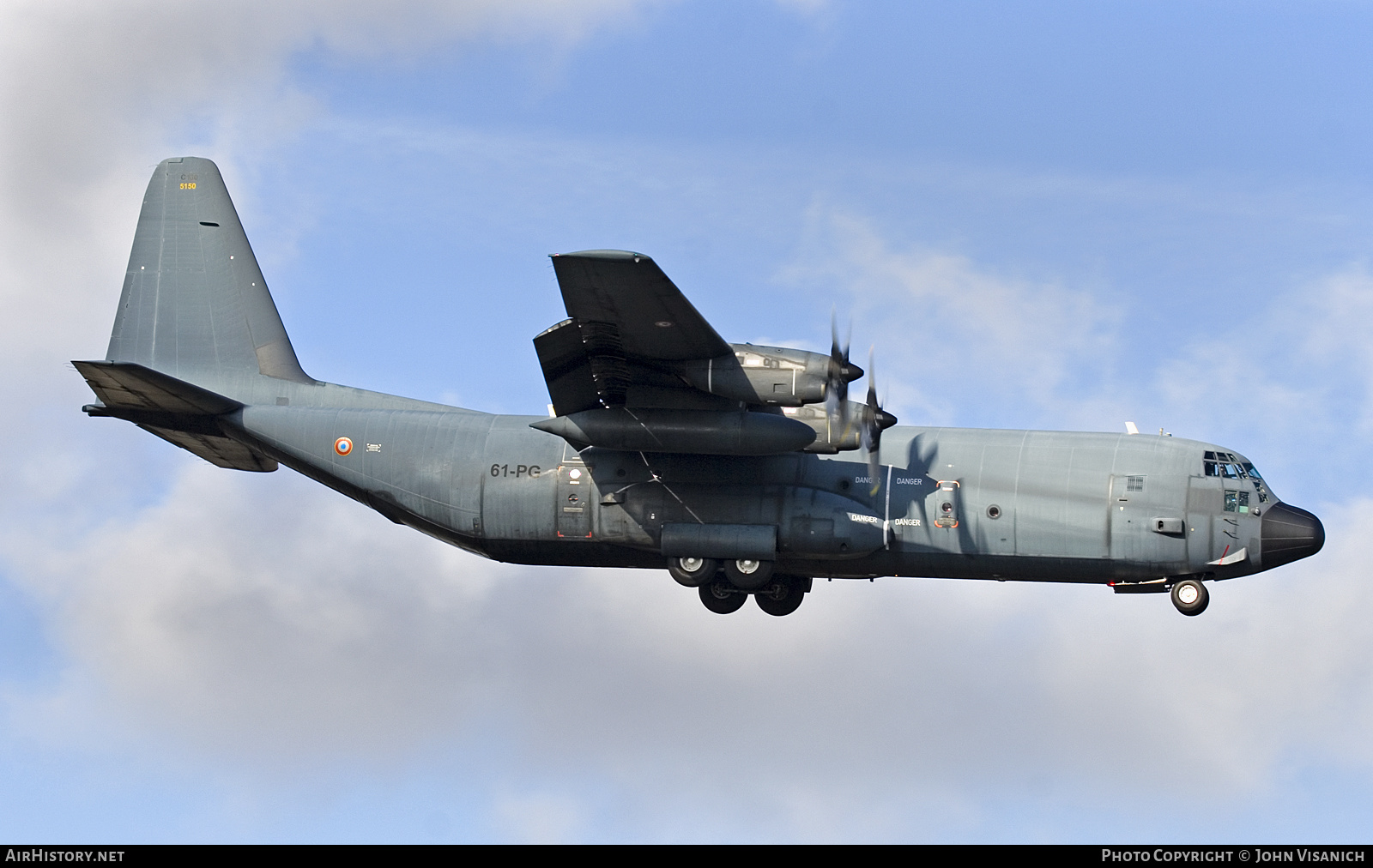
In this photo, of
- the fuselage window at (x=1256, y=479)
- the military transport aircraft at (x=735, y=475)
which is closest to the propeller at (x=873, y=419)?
the military transport aircraft at (x=735, y=475)

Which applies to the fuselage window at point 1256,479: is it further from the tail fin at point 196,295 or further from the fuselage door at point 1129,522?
the tail fin at point 196,295

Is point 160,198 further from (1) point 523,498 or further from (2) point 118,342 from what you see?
(1) point 523,498

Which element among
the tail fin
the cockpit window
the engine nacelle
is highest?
the tail fin

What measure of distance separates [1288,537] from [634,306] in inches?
441

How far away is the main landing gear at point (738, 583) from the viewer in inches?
1011

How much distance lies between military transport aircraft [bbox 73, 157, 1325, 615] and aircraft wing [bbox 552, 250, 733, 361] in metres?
0.07

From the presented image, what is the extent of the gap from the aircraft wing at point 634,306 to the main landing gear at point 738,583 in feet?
13.7

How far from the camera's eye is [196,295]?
1145 inches

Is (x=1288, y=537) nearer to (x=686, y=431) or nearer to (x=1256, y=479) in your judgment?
(x=1256, y=479)

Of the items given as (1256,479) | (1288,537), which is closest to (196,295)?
(1256,479)

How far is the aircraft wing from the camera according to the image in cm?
2075

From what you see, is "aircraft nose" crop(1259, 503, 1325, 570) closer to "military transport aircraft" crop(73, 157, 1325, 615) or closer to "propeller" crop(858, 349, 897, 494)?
"military transport aircraft" crop(73, 157, 1325, 615)

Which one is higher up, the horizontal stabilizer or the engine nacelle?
the horizontal stabilizer

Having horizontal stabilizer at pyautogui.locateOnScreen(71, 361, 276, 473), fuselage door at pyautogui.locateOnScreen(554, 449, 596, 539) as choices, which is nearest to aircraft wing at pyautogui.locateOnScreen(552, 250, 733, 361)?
fuselage door at pyautogui.locateOnScreen(554, 449, 596, 539)
